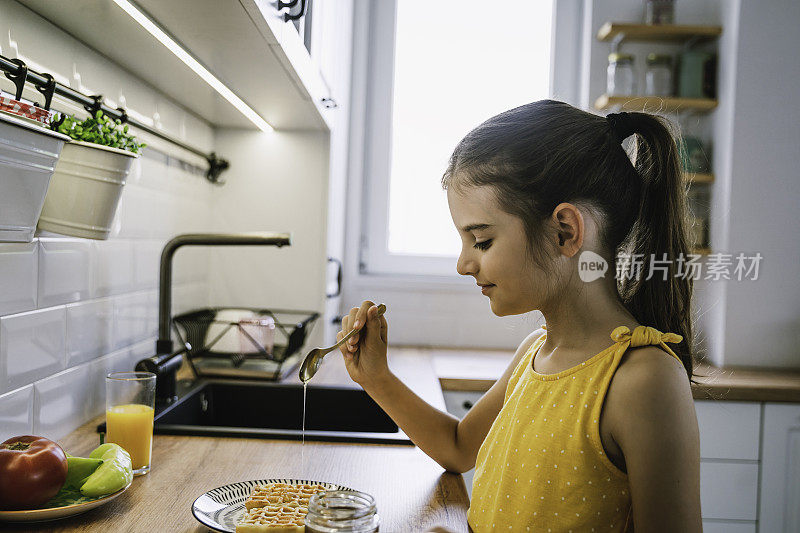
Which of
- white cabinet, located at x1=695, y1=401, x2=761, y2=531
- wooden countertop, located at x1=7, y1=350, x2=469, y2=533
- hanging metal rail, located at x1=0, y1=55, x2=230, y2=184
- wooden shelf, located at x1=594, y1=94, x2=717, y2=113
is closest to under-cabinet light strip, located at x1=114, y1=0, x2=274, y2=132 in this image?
hanging metal rail, located at x1=0, y1=55, x2=230, y2=184

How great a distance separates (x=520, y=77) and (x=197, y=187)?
1387 millimetres

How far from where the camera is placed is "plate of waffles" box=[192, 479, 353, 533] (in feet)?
2.61

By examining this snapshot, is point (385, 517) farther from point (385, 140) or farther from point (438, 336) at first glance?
point (385, 140)

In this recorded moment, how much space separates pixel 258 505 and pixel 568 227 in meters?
0.54

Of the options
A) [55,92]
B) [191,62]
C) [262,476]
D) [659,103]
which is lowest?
[262,476]

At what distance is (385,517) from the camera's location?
0.89 meters

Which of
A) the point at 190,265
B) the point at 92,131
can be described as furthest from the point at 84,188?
the point at 190,265

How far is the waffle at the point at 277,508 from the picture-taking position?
785 mm

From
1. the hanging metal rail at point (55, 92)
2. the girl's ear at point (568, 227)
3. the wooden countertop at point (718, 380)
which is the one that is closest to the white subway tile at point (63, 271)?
the hanging metal rail at point (55, 92)

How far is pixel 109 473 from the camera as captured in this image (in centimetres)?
86

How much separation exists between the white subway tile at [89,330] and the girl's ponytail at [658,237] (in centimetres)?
92

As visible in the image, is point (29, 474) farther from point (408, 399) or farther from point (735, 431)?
point (735, 431)

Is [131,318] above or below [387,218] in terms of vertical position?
below

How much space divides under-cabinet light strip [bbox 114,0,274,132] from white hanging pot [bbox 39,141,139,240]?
229 mm
